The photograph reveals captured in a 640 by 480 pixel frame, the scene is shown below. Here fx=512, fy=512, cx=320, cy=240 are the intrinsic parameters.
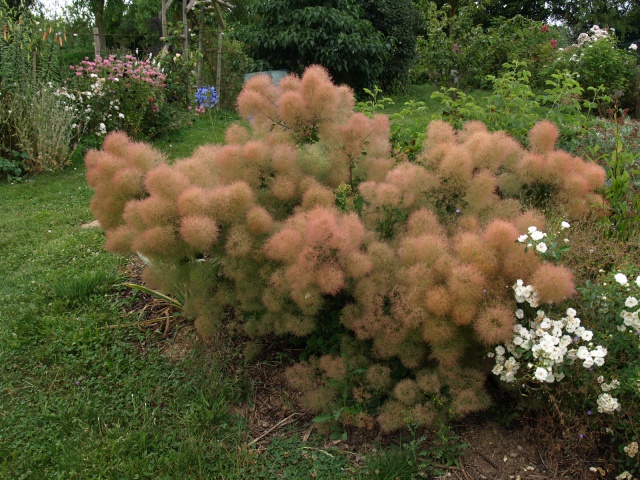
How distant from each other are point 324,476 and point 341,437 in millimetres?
162

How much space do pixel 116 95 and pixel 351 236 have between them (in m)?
5.85

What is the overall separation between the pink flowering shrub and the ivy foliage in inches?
107

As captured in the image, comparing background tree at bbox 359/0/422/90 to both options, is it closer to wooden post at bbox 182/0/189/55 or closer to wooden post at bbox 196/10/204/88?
wooden post at bbox 196/10/204/88

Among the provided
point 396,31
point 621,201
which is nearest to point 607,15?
point 396,31

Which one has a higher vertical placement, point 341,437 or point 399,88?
point 399,88

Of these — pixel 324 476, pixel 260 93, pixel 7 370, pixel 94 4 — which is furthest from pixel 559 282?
pixel 94 4

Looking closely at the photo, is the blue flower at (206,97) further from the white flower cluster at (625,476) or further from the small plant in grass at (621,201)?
the white flower cluster at (625,476)

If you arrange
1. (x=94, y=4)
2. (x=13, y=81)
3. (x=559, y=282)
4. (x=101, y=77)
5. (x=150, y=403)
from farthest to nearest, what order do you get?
(x=94, y=4), (x=101, y=77), (x=13, y=81), (x=150, y=403), (x=559, y=282)

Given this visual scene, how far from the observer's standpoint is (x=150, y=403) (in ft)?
7.06

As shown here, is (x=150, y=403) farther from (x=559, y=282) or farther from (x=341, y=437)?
(x=559, y=282)

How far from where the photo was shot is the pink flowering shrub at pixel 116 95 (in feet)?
21.2

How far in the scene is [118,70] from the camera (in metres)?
6.73

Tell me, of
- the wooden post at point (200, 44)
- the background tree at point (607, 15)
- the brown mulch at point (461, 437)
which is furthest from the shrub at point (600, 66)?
the background tree at point (607, 15)

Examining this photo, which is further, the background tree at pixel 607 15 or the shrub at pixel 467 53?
the background tree at pixel 607 15
